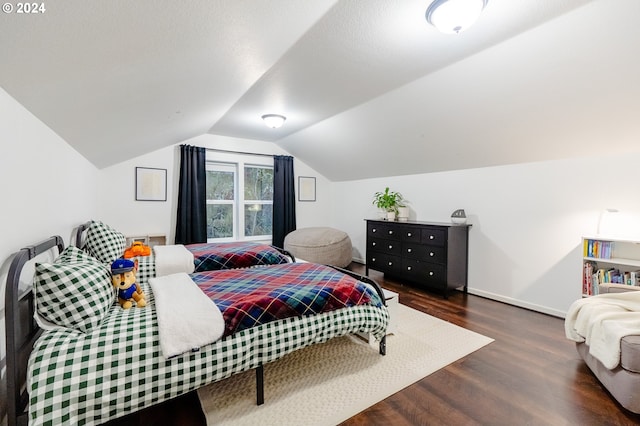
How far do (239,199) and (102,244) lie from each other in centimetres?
265

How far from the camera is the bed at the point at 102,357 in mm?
1175

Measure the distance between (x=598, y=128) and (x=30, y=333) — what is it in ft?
13.8

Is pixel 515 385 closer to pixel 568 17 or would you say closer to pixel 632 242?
pixel 632 242

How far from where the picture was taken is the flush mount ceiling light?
152 centimetres

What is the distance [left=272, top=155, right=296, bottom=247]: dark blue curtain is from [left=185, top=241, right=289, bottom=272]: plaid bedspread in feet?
6.76

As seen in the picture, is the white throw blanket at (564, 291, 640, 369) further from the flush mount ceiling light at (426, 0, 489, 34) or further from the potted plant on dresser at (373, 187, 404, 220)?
the potted plant on dresser at (373, 187, 404, 220)

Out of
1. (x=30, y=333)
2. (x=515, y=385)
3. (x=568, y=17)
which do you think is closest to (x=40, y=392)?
(x=30, y=333)

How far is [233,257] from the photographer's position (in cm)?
304

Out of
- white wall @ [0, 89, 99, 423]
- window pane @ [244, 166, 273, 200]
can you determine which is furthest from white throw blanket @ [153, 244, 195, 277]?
window pane @ [244, 166, 273, 200]

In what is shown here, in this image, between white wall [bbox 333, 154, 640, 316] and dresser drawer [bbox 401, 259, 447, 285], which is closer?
white wall [bbox 333, 154, 640, 316]

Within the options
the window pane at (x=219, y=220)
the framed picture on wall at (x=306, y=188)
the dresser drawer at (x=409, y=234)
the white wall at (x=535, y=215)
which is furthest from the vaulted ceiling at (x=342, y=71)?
the framed picture on wall at (x=306, y=188)

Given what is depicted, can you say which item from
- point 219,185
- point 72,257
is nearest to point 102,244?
point 72,257

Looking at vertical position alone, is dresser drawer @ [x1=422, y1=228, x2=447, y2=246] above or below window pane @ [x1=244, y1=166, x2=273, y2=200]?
below

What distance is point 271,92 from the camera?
9.46ft
